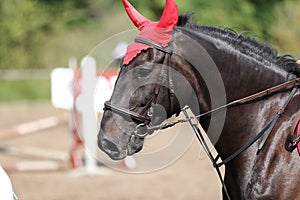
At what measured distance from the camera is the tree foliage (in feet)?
54.6

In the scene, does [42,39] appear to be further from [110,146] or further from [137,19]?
[110,146]

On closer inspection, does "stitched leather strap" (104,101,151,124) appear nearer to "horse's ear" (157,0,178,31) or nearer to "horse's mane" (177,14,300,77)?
"horse's ear" (157,0,178,31)

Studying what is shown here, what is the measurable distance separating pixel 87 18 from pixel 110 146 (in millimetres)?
16009

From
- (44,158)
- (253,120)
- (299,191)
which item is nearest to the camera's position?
(299,191)

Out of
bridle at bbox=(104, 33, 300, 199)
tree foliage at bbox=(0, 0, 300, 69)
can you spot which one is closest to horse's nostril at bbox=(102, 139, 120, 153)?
bridle at bbox=(104, 33, 300, 199)

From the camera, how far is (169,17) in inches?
138

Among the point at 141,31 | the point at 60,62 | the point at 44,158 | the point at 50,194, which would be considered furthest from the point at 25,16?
the point at 141,31

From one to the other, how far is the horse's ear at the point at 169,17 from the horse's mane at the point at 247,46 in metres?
0.23

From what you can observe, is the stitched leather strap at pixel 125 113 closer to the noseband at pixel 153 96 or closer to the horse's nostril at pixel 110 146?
the noseband at pixel 153 96

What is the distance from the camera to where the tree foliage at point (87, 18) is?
1664 cm

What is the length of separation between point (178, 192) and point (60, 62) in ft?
80.4

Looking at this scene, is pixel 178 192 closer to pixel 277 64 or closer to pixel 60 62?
pixel 277 64

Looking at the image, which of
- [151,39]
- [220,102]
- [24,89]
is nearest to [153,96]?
[151,39]

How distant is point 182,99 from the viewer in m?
3.63
